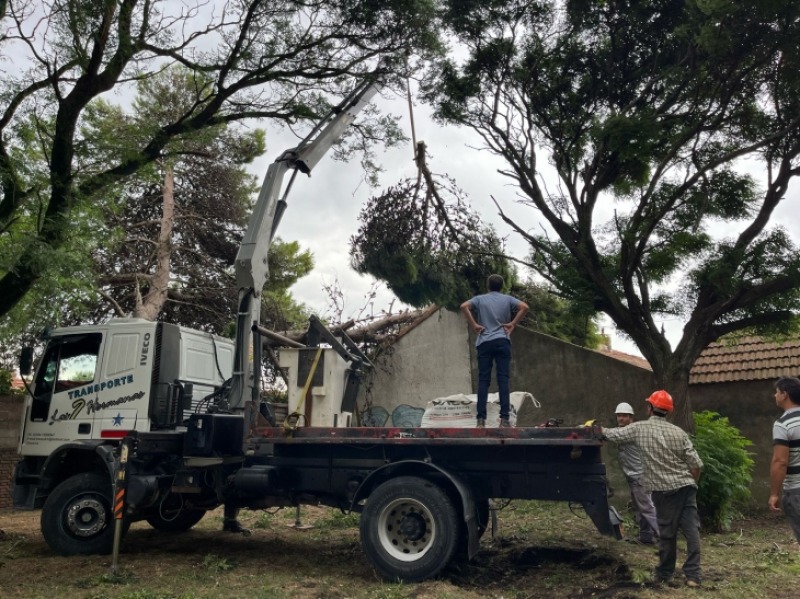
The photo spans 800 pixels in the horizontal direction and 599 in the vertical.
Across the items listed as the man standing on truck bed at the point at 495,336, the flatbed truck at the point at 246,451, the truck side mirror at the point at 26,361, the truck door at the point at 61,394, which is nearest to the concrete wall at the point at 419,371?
the flatbed truck at the point at 246,451

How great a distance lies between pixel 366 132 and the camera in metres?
11.8

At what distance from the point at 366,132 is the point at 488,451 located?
674cm

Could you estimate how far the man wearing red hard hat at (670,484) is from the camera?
646cm

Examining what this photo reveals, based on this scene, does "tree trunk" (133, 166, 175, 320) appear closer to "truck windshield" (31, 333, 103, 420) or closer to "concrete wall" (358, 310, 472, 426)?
"concrete wall" (358, 310, 472, 426)

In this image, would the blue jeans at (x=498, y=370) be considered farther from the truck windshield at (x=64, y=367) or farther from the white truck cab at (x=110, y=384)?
the truck windshield at (x=64, y=367)

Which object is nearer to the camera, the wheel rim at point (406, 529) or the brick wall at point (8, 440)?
the wheel rim at point (406, 529)

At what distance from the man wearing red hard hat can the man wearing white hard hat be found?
75.3 inches

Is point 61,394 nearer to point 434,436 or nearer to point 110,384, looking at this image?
point 110,384

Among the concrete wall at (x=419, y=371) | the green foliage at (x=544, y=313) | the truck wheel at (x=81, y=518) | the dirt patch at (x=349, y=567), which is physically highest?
the green foliage at (x=544, y=313)

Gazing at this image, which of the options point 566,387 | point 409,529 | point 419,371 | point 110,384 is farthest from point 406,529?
point 419,371

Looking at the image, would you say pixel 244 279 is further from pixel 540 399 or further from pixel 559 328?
pixel 559 328

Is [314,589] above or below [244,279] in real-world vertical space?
below

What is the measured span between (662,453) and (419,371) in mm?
9398

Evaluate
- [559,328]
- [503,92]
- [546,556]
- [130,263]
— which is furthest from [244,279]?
[130,263]
